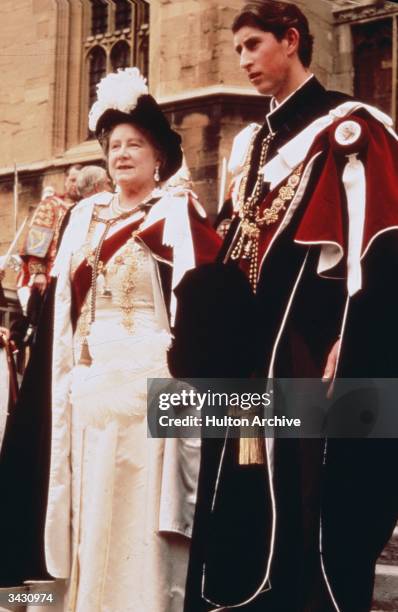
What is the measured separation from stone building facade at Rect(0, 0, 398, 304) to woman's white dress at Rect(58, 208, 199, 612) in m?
1.45

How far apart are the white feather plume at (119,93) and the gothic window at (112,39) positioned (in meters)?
1.69

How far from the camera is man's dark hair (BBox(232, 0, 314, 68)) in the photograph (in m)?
3.41

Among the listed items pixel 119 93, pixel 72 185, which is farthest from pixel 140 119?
pixel 72 185

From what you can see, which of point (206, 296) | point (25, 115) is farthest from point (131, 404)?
point (25, 115)

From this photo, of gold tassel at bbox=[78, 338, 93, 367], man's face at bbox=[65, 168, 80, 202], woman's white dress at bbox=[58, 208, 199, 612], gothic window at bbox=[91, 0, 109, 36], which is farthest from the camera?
gothic window at bbox=[91, 0, 109, 36]

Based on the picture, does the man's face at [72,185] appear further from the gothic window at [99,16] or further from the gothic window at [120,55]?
the gothic window at [120,55]

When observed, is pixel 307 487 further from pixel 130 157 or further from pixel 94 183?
pixel 94 183

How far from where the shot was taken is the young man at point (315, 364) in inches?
122

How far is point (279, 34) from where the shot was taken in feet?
11.2

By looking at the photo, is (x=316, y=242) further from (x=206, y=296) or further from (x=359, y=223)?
(x=206, y=296)

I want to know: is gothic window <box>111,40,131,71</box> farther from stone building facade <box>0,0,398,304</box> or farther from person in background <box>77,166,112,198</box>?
person in background <box>77,166,112,198</box>

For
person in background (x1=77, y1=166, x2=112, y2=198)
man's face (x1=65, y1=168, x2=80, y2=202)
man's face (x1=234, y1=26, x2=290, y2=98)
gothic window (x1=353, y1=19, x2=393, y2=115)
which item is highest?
gothic window (x1=353, y1=19, x2=393, y2=115)

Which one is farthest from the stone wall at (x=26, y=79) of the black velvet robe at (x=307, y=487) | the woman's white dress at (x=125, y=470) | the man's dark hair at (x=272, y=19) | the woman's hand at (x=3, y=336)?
the black velvet robe at (x=307, y=487)

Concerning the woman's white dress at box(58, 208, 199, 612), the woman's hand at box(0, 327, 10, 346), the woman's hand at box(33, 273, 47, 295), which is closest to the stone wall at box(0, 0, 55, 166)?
the woman's hand at box(33, 273, 47, 295)
